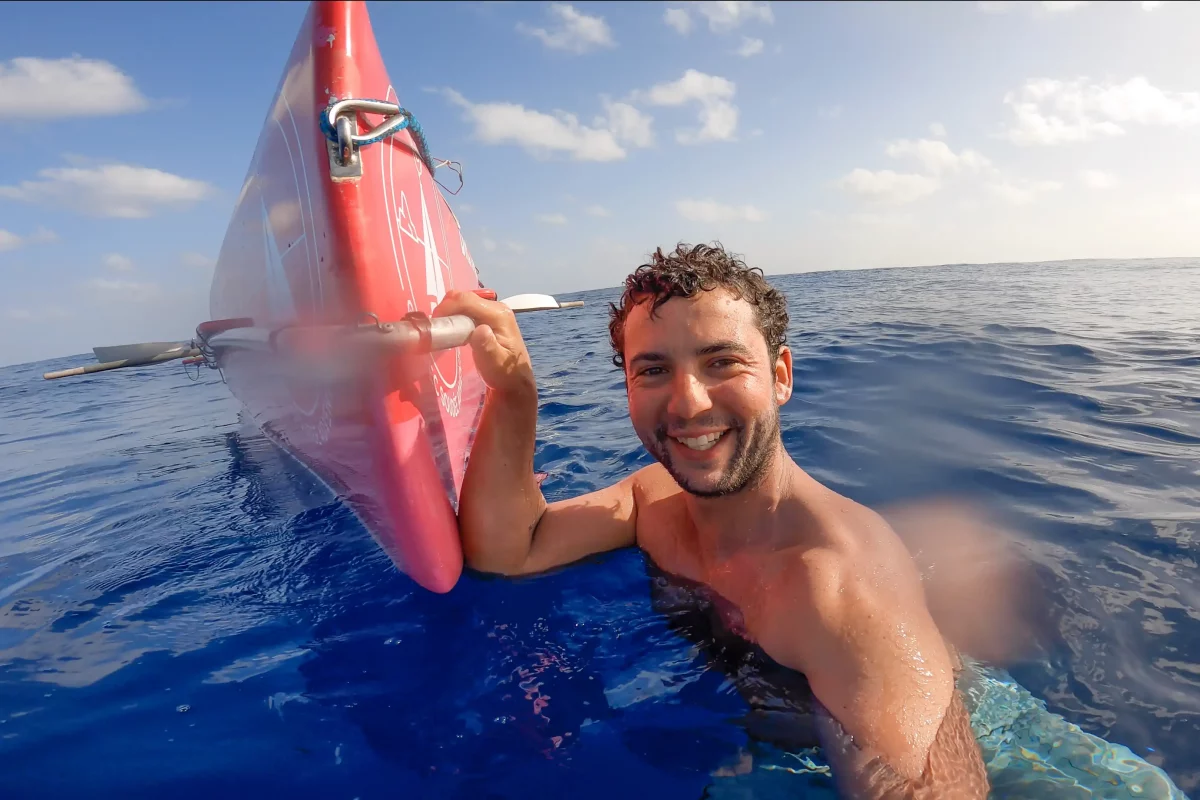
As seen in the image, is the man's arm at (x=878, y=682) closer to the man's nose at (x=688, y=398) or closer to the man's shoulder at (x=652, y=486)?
the man's nose at (x=688, y=398)

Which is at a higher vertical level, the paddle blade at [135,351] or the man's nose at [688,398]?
the paddle blade at [135,351]

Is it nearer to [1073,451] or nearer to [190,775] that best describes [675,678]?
[190,775]

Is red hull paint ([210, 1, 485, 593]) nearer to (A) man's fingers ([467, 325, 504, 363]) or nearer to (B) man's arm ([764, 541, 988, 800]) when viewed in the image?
(A) man's fingers ([467, 325, 504, 363])

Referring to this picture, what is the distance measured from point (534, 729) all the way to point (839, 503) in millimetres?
1299

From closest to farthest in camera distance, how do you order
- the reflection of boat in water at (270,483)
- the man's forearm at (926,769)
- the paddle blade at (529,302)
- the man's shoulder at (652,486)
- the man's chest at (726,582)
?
the man's forearm at (926,769), the man's chest at (726,582), the man's shoulder at (652,486), the paddle blade at (529,302), the reflection of boat in water at (270,483)

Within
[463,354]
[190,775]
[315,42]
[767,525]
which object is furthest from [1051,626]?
[315,42]

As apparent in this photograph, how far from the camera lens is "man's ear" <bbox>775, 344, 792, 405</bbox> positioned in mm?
2316

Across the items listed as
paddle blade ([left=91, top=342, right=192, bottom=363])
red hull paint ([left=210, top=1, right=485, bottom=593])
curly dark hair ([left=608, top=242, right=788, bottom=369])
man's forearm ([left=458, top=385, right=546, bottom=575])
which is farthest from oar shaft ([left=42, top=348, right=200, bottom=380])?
curly dark hair ([left=608, top=242, right=788, bottom=369])

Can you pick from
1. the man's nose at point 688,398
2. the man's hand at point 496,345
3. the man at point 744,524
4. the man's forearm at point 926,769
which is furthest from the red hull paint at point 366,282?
the man's forearm at point 926,769

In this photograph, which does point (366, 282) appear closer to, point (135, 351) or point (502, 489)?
point (502, 489)

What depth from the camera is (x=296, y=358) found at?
283 centimetres

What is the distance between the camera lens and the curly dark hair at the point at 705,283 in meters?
2.14

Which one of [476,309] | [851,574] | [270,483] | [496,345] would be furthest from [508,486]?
[270,483]

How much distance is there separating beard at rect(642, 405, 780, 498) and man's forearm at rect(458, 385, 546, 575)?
502 mm
